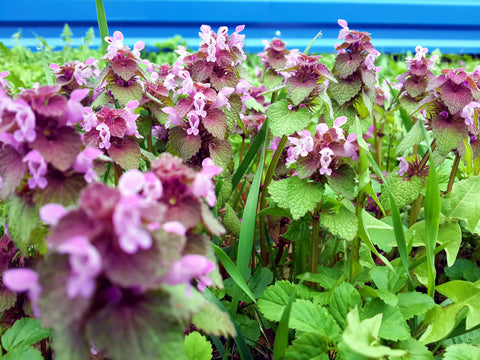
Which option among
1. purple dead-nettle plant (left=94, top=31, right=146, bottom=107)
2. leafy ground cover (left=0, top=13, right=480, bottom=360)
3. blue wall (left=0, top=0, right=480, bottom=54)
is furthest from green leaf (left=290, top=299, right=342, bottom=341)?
blue wall (left=0, top=0, right=480, bottom=54)

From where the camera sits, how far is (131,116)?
3.23 ft

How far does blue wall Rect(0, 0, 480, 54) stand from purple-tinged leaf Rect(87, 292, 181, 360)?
3.76m

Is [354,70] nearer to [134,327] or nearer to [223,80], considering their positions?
[223,80]

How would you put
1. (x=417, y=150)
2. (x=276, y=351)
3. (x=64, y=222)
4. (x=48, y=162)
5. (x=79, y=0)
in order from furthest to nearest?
(x=79, y=0)
(x=417, y=150)
(x=276, y=351)
(x=48, y=162)
(x=64, y=222)

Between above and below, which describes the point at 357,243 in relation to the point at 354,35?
below

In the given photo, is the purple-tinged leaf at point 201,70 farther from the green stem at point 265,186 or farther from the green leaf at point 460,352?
the green leaf at point 460,352

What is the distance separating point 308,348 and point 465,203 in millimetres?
620

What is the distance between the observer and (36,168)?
596mm

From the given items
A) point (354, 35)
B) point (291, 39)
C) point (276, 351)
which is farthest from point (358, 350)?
point (291, 39)

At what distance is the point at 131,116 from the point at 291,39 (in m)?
3.66

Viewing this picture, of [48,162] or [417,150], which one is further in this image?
[417,150]

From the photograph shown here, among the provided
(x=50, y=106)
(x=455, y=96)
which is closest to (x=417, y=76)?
(x=455, y=96)

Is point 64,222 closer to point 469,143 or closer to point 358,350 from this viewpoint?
point 358,350

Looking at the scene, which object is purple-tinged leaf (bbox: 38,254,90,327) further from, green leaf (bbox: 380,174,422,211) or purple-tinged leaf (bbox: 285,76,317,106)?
green leaf (bbox: 380,174,422,211)
